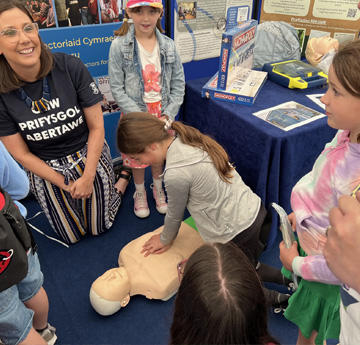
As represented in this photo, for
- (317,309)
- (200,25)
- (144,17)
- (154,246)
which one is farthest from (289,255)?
(200,25)

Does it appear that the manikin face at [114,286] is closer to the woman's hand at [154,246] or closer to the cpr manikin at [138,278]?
the cpr manikin at [138,278]

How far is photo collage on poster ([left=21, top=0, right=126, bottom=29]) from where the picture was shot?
1.80m

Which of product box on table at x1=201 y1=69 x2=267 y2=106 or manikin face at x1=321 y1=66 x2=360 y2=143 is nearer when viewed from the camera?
manikin face at x1=321 y1=66 x2=360 y2=143

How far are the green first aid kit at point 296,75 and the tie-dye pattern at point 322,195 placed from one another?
3.68 ft

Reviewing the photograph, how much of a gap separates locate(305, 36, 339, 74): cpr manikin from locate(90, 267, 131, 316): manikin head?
6.01ft

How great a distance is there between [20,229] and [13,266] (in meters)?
0.11

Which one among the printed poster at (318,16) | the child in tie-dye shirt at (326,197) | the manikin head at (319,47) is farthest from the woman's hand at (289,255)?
the printed poster at (318,16)

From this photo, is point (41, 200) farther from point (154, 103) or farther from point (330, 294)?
point (330, 294)

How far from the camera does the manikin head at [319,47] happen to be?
218 centimetres

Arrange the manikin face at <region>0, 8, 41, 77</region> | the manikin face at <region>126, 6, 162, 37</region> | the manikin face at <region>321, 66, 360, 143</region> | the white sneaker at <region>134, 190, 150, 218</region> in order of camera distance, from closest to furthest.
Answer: the manikin face at <region>321, 66, 360, 143</region> < the manikin face at <region>0, 8, 41, 77</region> < the manikin face at <region>126, 6, 162, 37</region> < the white sneaker at <region>134, 190, 150, 218</region>

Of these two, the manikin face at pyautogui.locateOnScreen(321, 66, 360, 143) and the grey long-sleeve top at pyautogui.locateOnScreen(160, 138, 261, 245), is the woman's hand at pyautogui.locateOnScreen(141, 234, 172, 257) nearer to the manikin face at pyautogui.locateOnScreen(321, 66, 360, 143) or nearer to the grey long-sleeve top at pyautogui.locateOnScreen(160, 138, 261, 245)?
the grey long-sleeve top at pyautogui.locateOnScreen(160, 138, 261, 245)

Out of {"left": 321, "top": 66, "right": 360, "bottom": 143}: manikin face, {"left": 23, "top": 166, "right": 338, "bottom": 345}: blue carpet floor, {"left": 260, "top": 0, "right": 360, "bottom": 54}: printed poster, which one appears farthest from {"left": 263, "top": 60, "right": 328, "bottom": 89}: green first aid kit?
{"left": 321, "top": 66, "right": 360, "bottom": 143}: manikin face

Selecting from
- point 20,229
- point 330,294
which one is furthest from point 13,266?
point 330,294

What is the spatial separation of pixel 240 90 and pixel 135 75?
64 centimetres
